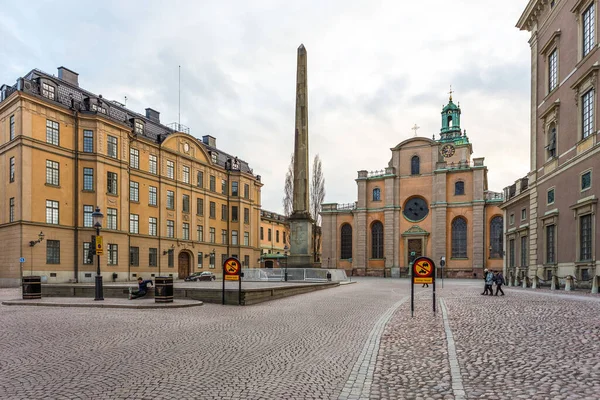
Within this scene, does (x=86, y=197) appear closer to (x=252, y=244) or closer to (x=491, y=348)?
(x=252, y=244)

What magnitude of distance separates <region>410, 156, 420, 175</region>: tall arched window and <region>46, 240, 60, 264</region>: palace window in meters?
44.0

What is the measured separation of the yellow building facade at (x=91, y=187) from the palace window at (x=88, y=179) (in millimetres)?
78

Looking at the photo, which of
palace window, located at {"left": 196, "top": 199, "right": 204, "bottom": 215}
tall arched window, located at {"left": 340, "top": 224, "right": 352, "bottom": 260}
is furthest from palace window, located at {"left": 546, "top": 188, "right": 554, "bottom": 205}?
tall arched window, located at {"left": 340, "top": 224, "right": 352, "bottom": 260}

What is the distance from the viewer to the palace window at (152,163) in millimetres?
42312

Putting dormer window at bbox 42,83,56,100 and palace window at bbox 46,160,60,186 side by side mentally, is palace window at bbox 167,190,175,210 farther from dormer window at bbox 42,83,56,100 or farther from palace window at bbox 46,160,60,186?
dormer window at bbox 42,83,56,100

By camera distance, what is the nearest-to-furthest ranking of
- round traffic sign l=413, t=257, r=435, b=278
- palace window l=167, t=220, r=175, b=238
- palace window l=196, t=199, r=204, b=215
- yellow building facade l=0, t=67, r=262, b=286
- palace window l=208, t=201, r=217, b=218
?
round traffic sign l=413, t=257, r=435, b=278 < yellow building facade l=0, t=67, r=262, b=286 < palace window l=167, t=220, r=175, b=238 < palace window l=196, t=199, r=204, b=215 < palace window l=208, t=201, r=217, b=218

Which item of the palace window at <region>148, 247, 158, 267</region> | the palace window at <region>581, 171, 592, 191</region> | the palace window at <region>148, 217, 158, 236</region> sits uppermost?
the palace window at <region>581, 171, 592, 191</region>

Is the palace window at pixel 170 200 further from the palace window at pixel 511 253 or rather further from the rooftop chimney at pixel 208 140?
the palace window at pixel 511 253

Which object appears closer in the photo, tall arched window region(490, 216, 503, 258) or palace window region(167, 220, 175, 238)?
palace window region(167, 220, 175, 238)

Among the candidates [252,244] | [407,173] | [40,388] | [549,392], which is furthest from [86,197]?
[407,173]

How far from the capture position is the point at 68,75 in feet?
123

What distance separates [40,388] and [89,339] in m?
3.50

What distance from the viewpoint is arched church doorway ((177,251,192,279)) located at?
46125mm

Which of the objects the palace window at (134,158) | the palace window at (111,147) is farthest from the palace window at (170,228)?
the palace window at (111,147)
